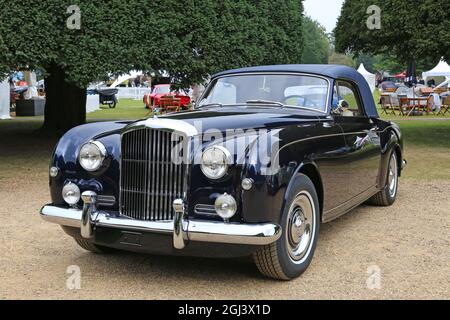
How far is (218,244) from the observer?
3.90 metres

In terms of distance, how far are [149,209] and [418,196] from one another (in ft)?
16.2

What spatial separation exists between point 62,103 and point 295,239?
12357mm

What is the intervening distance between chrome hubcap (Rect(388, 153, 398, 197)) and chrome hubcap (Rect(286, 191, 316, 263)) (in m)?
2.94

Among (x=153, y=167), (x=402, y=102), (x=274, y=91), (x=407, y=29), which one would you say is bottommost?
(x=153, y=167)

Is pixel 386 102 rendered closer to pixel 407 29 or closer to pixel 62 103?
pixel 407 29

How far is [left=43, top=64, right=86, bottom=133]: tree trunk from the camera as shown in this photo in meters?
15.2

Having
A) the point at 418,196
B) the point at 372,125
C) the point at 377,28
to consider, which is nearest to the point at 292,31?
the point at 377,28

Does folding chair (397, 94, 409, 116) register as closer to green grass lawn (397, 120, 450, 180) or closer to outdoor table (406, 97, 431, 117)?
outdoor table (406, 97, 431, 117)

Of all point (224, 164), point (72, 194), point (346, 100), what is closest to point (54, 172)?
point (72, 194)

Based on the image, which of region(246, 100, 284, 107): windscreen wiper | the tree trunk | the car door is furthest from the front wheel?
the tree trunk

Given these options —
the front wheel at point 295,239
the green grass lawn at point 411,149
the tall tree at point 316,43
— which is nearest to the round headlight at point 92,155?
the front wheel at point 295,239

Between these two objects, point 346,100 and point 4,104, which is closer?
point 346,100

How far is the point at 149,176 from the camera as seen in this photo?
416 cm
